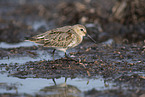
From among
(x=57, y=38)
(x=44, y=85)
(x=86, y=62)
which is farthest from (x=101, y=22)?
(x=44, y=85)

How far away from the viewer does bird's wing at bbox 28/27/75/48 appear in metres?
10.6

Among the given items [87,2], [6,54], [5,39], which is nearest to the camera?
[6,54]

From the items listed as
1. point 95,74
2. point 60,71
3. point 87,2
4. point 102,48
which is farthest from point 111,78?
point 87,2

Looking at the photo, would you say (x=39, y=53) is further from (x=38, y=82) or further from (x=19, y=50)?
(x=38, y=82)

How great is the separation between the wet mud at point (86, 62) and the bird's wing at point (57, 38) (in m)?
0.66

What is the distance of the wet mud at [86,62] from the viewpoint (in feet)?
27.2

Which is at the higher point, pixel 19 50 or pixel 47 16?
pixel 47 16

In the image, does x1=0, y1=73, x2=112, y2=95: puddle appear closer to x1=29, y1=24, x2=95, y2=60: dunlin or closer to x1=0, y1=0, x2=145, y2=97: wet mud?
x1=0, y1=0, x2=145, y2=97: wet mud

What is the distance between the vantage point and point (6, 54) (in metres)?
12.8

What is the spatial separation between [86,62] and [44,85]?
2690 millimetres

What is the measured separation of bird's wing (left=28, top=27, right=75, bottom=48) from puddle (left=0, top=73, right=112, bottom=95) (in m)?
1.72

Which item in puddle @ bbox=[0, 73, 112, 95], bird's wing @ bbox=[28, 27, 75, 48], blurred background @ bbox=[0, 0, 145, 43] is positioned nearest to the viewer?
puddle @ bbox=[0, 73, 112, 95]

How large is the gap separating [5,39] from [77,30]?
7.46 meters

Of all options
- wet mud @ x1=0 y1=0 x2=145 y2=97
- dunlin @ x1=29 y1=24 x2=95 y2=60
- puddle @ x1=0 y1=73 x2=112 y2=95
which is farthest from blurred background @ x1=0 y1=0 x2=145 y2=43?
puddle @ x1=0 y1=73 x2=112 y2=95
